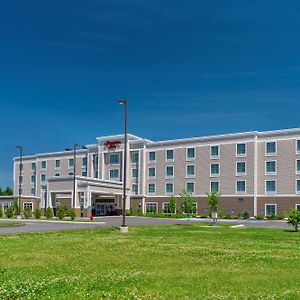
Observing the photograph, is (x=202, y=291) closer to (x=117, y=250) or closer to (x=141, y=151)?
(x=117, y=250)

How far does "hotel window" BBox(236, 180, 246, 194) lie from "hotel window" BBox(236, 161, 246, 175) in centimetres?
136

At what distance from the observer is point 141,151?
79.9 meters

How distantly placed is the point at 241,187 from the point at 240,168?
9.49ft

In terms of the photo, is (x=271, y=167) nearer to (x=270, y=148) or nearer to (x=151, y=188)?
(x=270, y=148)

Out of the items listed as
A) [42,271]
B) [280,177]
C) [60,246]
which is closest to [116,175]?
[280,177]

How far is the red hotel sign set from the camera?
81.2 m

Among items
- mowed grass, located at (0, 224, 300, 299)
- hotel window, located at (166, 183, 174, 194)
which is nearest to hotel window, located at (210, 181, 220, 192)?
hotel window, located at (166, 183, 174, 194)

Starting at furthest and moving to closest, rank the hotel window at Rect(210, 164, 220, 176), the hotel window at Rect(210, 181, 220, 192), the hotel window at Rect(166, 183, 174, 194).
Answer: the hotel window at Rect(166, 183, 174, 194)
the hotel window at Rect(210, 164, 220, 176)
the hotel window at Rect(210, 181, 220, 192)

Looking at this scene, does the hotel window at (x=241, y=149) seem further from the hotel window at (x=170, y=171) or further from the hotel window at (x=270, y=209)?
the hotel window at (x=170, y=171)

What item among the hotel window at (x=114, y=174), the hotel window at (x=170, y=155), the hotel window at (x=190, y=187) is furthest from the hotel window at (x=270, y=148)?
the hotel window at (x=114, y=174)

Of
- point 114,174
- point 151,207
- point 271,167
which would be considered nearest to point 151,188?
point 151,207

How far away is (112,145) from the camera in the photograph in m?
81.6

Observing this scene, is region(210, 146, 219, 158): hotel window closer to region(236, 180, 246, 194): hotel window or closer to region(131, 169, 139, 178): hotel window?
region(236, 180, 246, 194): hotel window

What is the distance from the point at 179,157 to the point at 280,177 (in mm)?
17330
